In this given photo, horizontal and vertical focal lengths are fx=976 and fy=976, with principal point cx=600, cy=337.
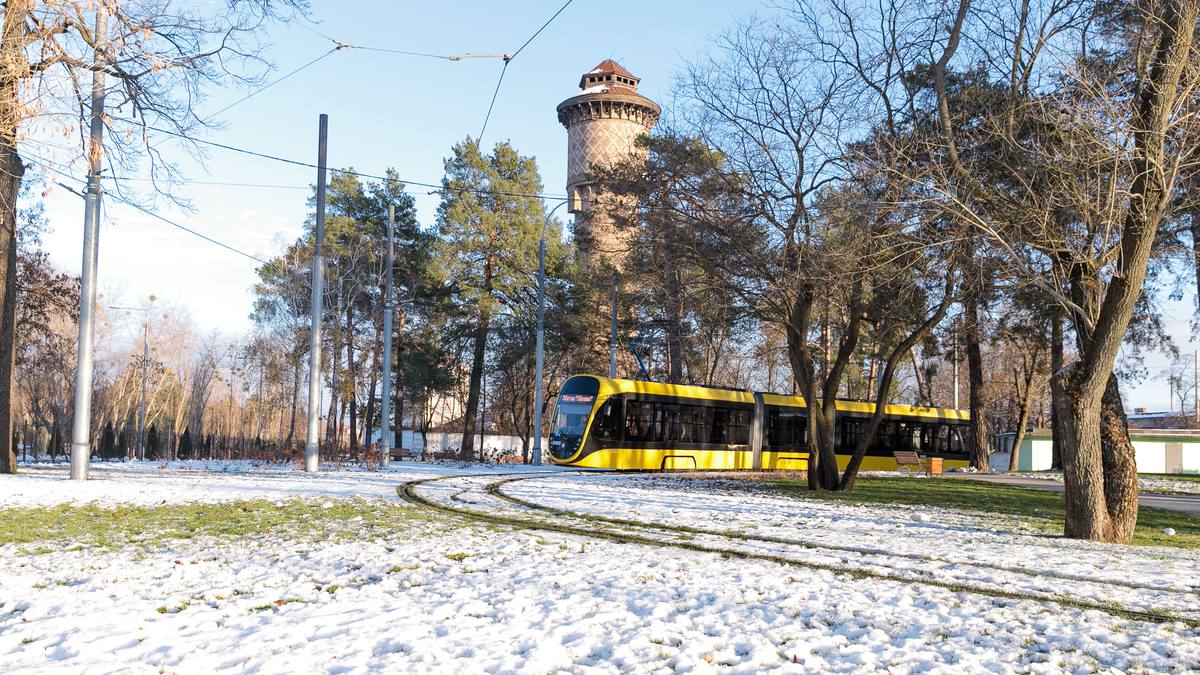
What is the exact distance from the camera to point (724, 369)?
58.3 meters

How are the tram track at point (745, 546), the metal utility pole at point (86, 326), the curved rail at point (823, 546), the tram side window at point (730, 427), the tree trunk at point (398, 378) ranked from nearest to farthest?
the tram track at point (745, 546) → the curved rail at point (823, 546) → the metal utility pole at point (86, 326) → the tram side window at point (730, 427) → the tree trunk at point (398, 378)

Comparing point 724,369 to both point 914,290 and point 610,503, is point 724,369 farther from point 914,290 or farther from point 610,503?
point 610,503

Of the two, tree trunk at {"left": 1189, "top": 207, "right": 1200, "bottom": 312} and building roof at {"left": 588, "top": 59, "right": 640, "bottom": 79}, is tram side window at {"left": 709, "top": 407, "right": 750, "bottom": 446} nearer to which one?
tree trunk at {"left": 1189, "top": 207, "right": 1200, "bottom": 312}

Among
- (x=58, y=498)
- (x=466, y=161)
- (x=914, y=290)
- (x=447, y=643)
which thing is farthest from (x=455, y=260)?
(x=447, y=643)

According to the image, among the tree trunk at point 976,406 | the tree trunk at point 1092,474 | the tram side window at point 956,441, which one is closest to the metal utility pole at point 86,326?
the tree trunk at point 1092,474

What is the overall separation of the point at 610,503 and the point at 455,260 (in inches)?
1121

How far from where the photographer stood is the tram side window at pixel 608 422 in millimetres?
28109

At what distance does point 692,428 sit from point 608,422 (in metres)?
3.48

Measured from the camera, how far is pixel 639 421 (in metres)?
29.1

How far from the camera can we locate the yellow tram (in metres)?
28.2

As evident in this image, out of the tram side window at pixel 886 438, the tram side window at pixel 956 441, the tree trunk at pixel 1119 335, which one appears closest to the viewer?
the tree trunk at pixel 1119 335

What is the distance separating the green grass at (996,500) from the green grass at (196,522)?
8.73m

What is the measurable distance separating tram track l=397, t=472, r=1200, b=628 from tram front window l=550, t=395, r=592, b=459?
478 inches

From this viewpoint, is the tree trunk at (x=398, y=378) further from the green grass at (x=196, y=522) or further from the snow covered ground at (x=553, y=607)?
the snow covered ground at (x=553, y=607)
